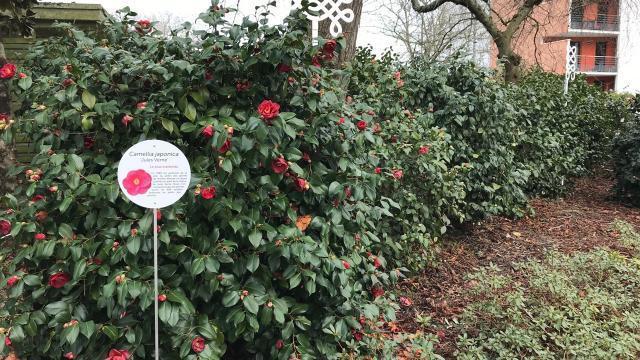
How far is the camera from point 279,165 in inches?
98.6

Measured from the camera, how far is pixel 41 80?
2525mm

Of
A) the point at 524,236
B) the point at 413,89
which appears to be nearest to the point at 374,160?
the point at 413,89

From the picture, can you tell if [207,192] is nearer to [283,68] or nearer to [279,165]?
[279,165]

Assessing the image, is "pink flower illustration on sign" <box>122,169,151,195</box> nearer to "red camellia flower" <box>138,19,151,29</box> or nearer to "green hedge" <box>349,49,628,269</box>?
"red camellia flower" <box>138,19,151,29</box>

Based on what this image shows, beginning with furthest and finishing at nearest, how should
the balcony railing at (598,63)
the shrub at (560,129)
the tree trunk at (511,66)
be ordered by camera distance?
the balcony railing at (598,63) < the tree trunk at (511,66) < the shrub at (560,129)

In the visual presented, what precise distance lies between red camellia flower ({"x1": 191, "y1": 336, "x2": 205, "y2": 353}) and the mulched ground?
66.4 inches

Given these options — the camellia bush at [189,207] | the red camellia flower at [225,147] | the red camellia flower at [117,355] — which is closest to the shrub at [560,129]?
the camellia bush at [189,207]

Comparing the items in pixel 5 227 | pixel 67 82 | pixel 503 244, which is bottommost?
pixel 503 244

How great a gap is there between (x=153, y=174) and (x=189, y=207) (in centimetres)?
26

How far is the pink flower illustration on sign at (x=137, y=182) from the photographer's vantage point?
2264 mm

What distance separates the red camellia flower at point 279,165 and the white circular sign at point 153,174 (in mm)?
412

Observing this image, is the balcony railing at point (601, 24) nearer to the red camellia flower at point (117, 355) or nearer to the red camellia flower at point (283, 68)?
the red camellia flower at point (283, 68)

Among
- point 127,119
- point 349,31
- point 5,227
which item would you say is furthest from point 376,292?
point 349,31

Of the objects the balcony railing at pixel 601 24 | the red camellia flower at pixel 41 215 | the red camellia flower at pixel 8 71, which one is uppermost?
the balcony railing at pixel 601 24
